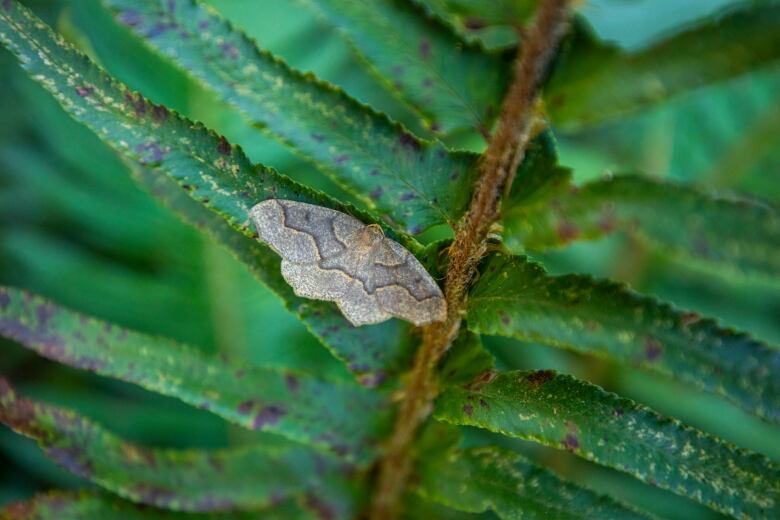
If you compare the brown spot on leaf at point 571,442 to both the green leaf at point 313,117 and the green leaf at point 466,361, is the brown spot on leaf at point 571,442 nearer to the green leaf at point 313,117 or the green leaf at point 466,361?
the green leaf at point 466,361

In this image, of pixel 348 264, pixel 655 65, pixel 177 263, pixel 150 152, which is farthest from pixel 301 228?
pixel 177 263

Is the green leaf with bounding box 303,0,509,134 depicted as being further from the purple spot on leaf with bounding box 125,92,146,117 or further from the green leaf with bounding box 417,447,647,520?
the green leaf with bounding box 417,447,647,520

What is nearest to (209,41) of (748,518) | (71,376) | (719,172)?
(748,518)

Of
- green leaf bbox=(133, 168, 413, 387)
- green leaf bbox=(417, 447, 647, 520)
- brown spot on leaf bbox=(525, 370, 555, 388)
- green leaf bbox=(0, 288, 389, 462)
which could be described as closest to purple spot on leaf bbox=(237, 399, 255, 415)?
green leaf bbox=(0, 288, 389, 462)

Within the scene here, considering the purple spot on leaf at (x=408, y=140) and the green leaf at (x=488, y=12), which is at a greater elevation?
the green leaf at (x=488, y=12)

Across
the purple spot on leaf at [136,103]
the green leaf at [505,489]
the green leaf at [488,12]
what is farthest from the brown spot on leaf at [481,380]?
the purple spot on leaf at [136,103]

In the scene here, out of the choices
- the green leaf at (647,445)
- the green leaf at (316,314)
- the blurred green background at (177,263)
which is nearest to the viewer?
the green leaf at (647,445)

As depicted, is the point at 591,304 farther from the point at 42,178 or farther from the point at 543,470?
the point at 42,178

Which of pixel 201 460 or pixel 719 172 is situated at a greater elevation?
pixel 719 172
